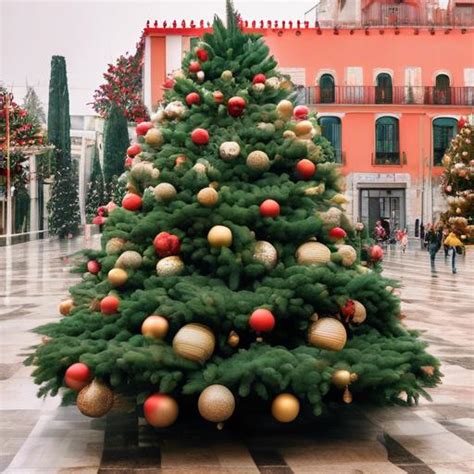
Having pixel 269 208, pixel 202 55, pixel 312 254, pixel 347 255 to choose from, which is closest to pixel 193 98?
pixel 202 55

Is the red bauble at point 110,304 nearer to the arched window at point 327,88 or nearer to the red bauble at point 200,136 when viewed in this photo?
the red bauble at point 200,136

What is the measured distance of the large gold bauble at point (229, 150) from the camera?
516cm

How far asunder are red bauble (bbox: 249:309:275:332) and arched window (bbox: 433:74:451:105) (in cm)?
3669

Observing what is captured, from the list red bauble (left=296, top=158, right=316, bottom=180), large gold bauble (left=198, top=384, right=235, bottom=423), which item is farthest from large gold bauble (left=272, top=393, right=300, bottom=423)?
red bauble (left=296, top=158, right=316, bottom=180)

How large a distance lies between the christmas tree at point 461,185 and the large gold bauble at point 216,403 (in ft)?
78.5

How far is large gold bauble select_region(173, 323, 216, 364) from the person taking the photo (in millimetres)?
4492

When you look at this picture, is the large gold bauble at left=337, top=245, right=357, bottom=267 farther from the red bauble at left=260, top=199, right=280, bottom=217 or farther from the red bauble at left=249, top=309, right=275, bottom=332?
the red bauble at left=249, top=309, right=275, bottom=332

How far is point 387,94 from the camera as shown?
39.1 meters

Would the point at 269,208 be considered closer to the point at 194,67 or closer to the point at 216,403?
the point at 216,403

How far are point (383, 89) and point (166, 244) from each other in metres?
A: 35.8

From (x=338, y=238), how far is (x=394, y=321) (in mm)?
668

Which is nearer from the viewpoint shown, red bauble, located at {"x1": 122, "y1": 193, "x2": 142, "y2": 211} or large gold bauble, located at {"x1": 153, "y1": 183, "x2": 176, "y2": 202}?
large gold bauble, located at {"x1": 153, "y1": 183, "x2": 176, "y2": 202}

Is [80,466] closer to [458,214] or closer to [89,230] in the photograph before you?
[458,214]

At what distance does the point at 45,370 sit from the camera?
4.76 m
